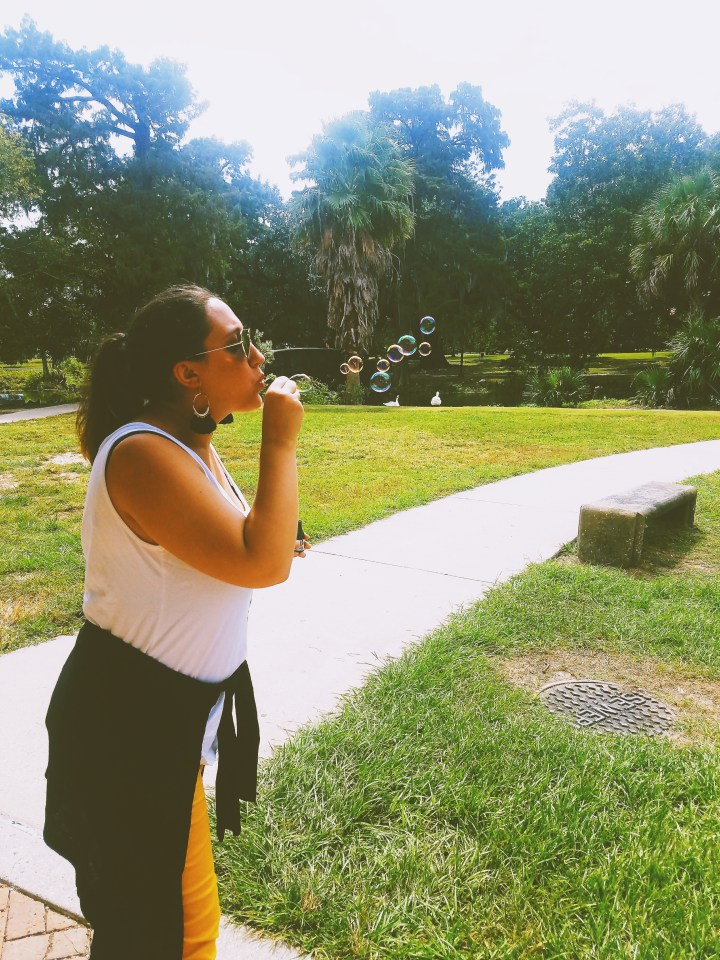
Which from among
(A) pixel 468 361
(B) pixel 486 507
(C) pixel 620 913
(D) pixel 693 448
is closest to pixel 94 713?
(C) pixel 620 913

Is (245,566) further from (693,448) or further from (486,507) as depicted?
(693,448)

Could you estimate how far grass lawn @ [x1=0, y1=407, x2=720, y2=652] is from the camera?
4754 millimetres

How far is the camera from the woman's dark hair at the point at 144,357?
4.71 feet

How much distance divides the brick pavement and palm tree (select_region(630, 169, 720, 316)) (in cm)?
2369

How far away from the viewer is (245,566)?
50.8 inches

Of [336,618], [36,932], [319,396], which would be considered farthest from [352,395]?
[36,932]

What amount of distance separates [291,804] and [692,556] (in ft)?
14.3

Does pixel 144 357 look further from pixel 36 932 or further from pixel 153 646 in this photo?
pixel 36 932

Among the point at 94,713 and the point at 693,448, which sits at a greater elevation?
the point at 94,713

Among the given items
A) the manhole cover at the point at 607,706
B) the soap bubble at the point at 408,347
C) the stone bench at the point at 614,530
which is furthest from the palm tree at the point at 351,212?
the manhole cover at the point at 607,706

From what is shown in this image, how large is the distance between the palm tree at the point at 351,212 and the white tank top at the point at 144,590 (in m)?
22.0

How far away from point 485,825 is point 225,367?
1792 millimetres

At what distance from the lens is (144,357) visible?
58.0 inches

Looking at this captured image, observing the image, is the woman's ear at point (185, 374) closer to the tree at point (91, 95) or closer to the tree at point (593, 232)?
the tree at point (91, 95)
